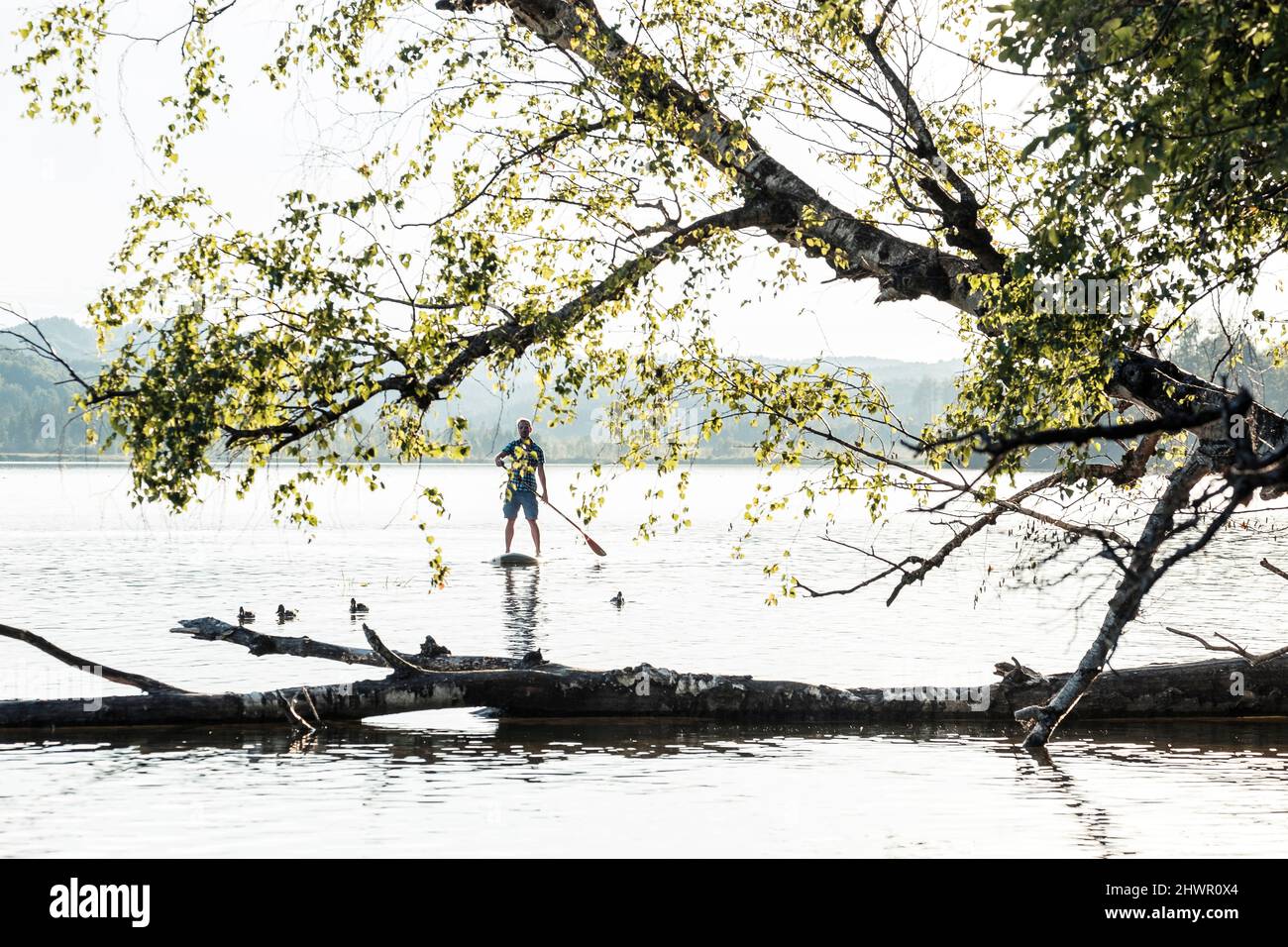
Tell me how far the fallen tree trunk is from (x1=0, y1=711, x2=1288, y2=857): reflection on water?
215 millimetres

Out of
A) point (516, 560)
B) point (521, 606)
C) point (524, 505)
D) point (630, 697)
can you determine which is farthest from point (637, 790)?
point (516, 560)

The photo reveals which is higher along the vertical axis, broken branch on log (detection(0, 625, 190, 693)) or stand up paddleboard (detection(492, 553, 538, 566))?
stand up paddleboard (detection(492, 553, 538, 566))

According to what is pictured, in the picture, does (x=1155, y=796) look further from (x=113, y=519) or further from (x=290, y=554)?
(x=113, y=519)

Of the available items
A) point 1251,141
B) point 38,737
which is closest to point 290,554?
point 38,737

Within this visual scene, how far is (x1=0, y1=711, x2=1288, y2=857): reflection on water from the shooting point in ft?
35.2

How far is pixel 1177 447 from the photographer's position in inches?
573

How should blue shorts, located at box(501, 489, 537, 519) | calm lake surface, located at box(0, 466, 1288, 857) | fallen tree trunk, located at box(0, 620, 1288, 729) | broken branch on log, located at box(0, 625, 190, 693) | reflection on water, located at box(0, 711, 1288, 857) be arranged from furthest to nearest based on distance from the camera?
blue shorts, located at box(501, 489, 537, 519) → fallen tree trunk, located at box(0, 620, 1288, 729) → broken branch on log, located at box(0, 625, 190, 693) → calm lake surface, located at box(0, 466, 1288, 857) → reflection on water, located at box(0, 711, 1288, 857)

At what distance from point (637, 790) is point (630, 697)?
2565 millimetres

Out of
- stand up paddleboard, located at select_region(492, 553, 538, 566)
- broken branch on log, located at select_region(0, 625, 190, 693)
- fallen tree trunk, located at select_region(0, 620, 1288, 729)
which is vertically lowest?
fallen tree trunk, located at select_region(0, 620, 1288, 729)

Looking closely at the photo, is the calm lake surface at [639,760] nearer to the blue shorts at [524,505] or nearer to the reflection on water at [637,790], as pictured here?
the reflection on water at [637,790]

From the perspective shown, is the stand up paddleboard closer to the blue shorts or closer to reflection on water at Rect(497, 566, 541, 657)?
reflection on water at Rect(497, 566, 541, 657)

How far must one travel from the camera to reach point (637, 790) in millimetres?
12375

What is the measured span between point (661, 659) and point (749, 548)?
2667 centimetres

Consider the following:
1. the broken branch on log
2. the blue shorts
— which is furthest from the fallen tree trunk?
the blue shorts
